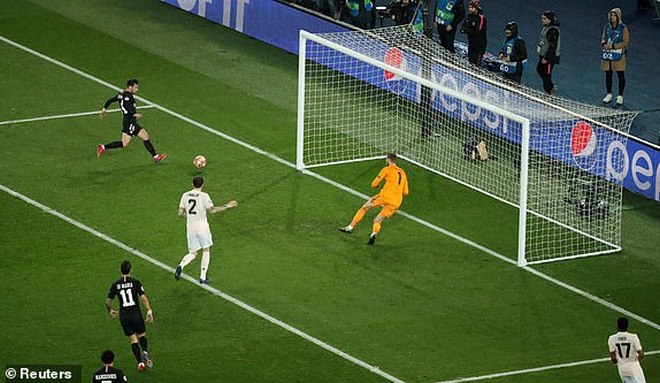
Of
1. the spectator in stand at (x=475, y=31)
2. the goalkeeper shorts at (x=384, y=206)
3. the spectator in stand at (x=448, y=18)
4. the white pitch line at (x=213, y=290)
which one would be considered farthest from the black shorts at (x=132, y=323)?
the spectator in stand at (x=448, y=18)

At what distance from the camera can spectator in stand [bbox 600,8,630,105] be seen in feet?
116

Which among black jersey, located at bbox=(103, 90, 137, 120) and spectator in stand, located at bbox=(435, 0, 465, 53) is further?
spectator in stand, located at bbox=(435, 0, 465, 53)

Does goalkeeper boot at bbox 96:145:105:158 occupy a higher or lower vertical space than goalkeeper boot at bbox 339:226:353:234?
lower

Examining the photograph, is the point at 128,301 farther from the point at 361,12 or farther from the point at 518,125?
the point at 361,12

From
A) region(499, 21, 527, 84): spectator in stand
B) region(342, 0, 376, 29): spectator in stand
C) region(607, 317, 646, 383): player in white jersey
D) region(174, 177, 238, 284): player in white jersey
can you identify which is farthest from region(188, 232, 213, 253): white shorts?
region(342, 0, 376, 29): spectator in stand

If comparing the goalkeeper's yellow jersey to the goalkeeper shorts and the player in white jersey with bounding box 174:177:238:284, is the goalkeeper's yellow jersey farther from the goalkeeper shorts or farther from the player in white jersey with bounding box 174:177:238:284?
the player in white jersey with bounding box 174:177:238:284

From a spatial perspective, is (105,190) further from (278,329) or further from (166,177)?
(278,329)

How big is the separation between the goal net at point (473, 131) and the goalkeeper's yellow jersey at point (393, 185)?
1.77 metres

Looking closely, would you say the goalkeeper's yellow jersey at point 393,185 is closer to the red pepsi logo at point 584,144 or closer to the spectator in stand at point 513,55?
the red pepsi logo at point 584,144

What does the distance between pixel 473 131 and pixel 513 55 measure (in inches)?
79.1

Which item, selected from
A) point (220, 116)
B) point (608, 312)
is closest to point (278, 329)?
point (608, 312)

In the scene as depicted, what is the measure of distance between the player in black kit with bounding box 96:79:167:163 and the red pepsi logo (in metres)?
7.77

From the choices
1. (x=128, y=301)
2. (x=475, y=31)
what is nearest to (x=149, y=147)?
(x=475, y=31)

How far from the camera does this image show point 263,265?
29.0 meters
